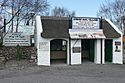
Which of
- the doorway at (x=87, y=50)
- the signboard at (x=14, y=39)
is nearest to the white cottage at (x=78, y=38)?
the doorway at (x=87, y=50)

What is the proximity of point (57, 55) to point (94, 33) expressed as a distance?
5308 millimetres

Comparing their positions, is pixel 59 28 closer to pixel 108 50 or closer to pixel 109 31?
pixel 109 31

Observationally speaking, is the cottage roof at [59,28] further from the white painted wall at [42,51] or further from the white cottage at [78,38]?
the white painted wall at [42,51]

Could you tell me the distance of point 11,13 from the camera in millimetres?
34125

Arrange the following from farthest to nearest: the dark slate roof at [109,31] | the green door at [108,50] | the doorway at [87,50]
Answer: the doorway at [87,50] < the green door at [108,50] < the dark slate roof at [109,31]

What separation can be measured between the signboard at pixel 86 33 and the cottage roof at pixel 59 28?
1.61 ft

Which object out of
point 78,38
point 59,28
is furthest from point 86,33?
point 59,28

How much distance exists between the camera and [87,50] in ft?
94.0

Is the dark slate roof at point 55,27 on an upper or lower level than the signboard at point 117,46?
upper

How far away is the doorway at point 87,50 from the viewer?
27087 mm

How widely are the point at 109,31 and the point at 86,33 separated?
2.71 meters

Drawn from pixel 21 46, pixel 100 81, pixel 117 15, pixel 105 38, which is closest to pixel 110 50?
pixel 105 38

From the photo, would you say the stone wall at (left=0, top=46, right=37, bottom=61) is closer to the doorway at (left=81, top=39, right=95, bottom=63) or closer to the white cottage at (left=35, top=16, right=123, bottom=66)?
the white cottage at (left=35, top=16, right=123, bottom=66)

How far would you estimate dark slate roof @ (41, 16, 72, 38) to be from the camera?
77.2 feet
